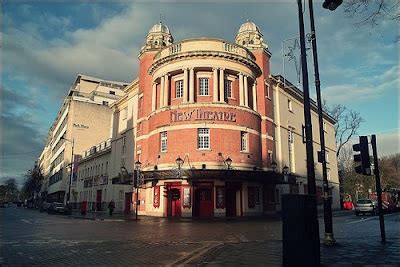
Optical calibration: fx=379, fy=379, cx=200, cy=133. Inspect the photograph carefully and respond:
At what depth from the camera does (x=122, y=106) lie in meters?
49.7

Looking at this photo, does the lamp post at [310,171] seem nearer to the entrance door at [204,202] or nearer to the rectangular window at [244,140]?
the entrance door at [204,202]

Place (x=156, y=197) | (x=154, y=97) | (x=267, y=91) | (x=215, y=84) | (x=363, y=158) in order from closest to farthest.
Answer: (x=363, y=158) < (x=215, y=84) < (x=156, y=197) < (x=154, y=97) < (x=267, y=91)

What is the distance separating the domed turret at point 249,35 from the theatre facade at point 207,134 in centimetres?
230

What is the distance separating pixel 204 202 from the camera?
3219 cm

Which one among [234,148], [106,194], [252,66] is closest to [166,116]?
[234,148]

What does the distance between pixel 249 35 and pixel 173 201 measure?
21.5m

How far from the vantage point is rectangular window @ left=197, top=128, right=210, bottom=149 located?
33000 mm

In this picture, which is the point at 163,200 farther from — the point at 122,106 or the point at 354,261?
the point at 354,261

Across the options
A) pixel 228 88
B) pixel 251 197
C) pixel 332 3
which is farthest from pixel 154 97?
pixel 332 3

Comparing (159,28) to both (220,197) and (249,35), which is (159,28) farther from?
(220,197)

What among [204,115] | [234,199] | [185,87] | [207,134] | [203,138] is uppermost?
[185,87]

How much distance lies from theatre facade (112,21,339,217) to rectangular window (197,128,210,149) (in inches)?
3.4

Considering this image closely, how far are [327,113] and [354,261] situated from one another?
54191 mm

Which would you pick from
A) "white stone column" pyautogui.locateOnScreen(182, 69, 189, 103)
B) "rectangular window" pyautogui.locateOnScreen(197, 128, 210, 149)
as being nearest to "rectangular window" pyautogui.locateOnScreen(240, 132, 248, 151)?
"rectangular window" pyautogui.locateOnScreen(197, 128, 210, 149)
